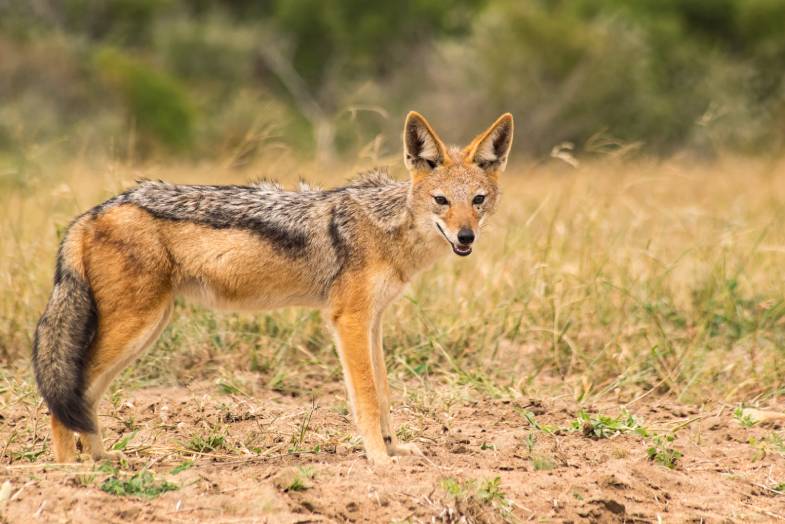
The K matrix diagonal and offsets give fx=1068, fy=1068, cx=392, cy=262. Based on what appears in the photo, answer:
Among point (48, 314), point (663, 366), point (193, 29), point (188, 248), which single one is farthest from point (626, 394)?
point (193, 29)

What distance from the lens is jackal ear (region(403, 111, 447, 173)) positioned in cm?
573

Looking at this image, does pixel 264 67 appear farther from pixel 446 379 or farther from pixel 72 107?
pixel 446 379

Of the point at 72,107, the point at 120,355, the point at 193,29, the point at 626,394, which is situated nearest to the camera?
the point at 120,355

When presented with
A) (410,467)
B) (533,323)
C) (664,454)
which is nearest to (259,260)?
(410,467)

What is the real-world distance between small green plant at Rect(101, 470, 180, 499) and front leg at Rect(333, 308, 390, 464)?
1.12 m

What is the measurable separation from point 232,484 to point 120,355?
976mm

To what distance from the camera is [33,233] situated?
8766 millimetres

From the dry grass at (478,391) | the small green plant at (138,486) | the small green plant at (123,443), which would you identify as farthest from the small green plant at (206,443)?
the small green plant at (138,486)

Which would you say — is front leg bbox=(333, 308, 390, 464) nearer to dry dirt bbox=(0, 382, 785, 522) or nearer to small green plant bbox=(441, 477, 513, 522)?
dry dirt bbox=(0, 382, 785, 522)

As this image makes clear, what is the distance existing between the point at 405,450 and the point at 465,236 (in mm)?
1154

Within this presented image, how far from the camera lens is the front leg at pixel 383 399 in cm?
556

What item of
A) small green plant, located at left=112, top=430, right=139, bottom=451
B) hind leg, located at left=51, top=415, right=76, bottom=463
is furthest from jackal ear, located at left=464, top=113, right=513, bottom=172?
hind leg, located at left=51, top=415, right=76, bottom=463

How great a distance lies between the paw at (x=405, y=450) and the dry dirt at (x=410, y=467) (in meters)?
0.11

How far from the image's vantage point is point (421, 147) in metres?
5.82
